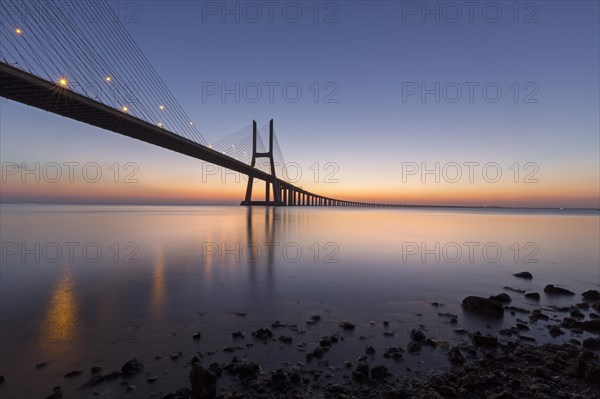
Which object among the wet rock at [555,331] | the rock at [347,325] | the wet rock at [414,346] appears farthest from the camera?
the rock at [347,325]

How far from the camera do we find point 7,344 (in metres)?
5.16

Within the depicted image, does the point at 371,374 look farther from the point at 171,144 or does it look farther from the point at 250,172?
the point at 250,172

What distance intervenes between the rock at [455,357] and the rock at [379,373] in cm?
114

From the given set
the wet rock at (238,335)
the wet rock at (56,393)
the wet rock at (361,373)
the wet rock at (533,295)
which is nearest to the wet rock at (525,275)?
the wet rock at (533,295)

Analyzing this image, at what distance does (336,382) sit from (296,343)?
136cm

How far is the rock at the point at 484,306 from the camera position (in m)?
6.84

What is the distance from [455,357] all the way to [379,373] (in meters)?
1.34

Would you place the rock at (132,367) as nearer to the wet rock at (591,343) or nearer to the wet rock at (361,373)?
the wet rock at (361,373)

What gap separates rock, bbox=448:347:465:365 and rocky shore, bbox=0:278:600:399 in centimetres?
1

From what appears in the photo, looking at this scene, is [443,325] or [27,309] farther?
[27,309]

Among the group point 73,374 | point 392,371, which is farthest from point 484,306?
point 73,374

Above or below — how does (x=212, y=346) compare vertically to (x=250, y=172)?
below

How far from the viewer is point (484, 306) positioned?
7.04 m

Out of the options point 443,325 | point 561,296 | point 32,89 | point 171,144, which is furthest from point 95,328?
point 171,144
